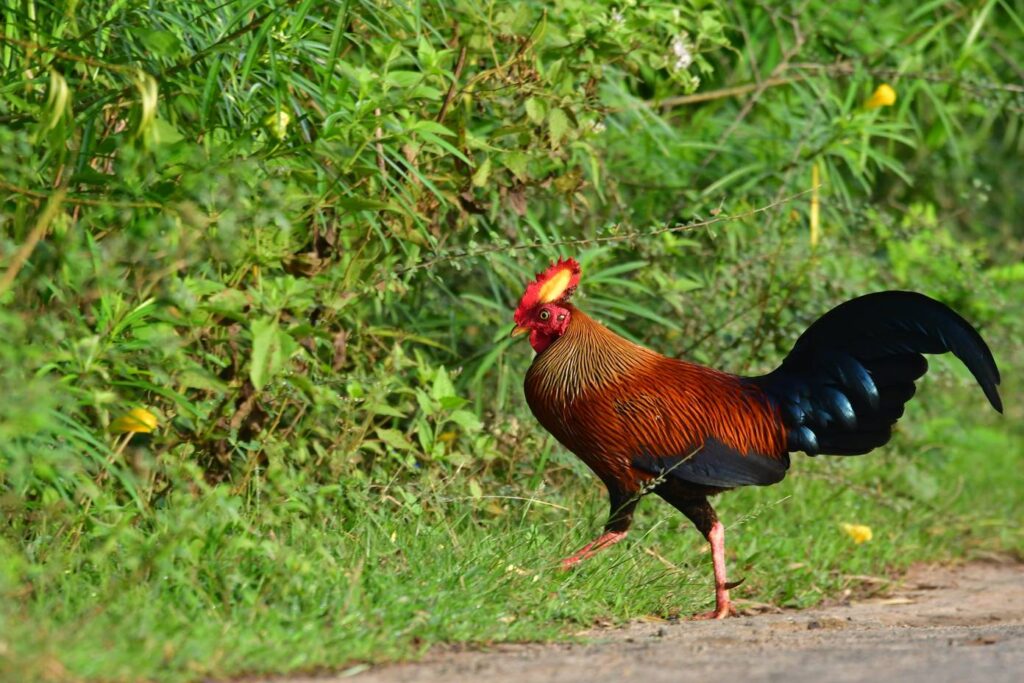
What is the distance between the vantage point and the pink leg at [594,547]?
441cm

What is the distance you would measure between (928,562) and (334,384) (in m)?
2.82

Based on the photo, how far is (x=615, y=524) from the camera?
4.63 meters

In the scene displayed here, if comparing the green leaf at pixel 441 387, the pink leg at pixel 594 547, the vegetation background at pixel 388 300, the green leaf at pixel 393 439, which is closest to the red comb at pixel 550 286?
the vegetation background at pixel 388 300

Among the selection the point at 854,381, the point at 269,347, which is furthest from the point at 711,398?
the point at 269,347

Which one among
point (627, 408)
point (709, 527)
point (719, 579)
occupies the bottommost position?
point (719, 579)

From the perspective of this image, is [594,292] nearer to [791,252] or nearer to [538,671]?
[791,252]

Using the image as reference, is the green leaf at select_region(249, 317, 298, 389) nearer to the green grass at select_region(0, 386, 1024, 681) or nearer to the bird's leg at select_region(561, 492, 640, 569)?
the green grass at select_region(0, 386, 1024, 681)

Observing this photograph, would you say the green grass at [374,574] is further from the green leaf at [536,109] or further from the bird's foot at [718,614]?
the green leaf at [536,109]

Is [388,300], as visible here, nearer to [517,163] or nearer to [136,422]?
[517,163]

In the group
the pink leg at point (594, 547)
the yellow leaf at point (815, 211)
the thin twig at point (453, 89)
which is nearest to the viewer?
the pink leg at point (594, 547)

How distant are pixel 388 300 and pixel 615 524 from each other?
113 centimetres

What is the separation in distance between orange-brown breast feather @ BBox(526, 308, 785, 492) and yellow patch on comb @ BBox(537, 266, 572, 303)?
11cm

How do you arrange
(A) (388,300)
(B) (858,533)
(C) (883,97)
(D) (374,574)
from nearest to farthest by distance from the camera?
1. (D) (374,574)
2. (A) (388,300)
3. (B) (858,533)
4. (C) (883,97)

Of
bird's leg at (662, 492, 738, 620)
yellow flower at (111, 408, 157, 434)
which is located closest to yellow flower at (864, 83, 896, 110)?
bird's leg at (662, 492, 738, 620)
